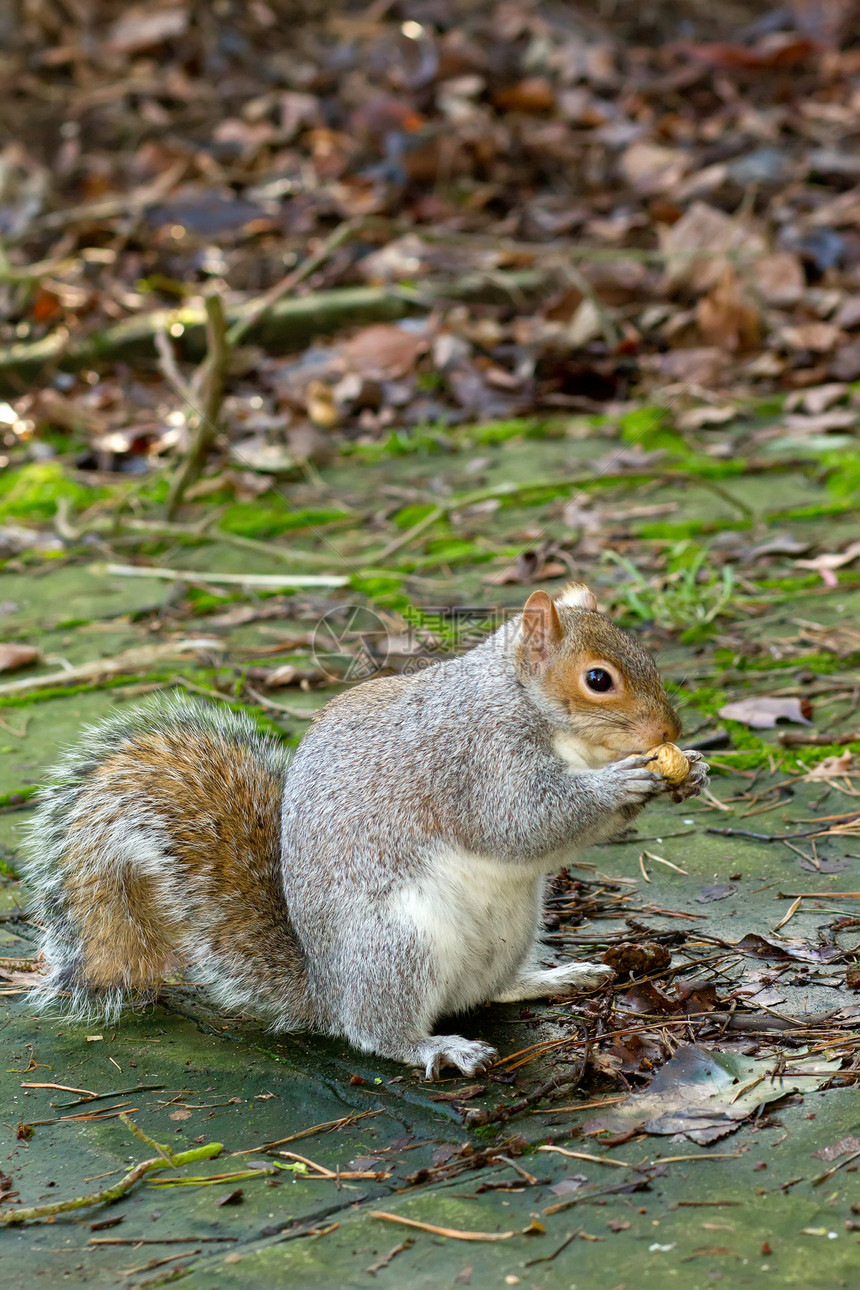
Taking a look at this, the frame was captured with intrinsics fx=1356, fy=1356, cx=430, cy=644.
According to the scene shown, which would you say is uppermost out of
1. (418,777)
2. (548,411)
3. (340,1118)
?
(548,411)

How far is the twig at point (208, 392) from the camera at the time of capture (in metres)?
4.52

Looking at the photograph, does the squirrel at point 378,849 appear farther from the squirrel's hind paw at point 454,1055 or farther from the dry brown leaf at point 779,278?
the dry brown leaf at point 779,278

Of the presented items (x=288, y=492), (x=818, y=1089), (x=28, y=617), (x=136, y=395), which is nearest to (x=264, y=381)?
(x=136, y=395)

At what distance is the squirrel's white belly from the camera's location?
2.13m

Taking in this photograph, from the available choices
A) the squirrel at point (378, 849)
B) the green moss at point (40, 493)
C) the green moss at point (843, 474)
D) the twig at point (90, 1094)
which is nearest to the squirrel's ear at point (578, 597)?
the squirrel at point (378, 849)

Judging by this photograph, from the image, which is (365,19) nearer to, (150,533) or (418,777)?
(150,533)

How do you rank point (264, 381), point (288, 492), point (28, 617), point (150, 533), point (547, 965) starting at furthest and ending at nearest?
point (264, 381), point (288, 492), point (150, 533), point (28, 617), point (547, 965)

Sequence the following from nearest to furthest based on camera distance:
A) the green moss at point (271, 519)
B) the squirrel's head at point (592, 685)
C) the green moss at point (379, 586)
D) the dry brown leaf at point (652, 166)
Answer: the squirrel's head at point (592, 685) → the green moss at point (379, 586) → the green moss at point (271, 519) → the dry brown leaf at point (652, 166)

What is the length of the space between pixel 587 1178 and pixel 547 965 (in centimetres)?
78

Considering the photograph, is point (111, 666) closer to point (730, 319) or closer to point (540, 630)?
point (540, 630)

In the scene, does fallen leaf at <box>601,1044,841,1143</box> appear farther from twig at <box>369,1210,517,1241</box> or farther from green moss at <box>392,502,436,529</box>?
green moss at <box>392,502,436,529</box>

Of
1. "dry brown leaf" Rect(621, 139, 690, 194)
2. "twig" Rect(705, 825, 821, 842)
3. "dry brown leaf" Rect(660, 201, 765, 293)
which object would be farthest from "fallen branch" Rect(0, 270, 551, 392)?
"twig" Rect(705, 825, 821, 842)

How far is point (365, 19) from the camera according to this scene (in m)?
8.47

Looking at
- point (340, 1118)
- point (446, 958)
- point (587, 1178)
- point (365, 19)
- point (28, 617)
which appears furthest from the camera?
point (365, 19)
